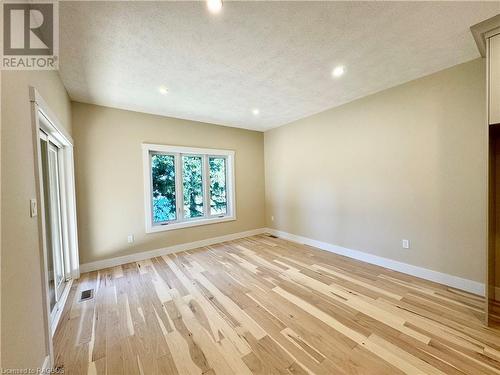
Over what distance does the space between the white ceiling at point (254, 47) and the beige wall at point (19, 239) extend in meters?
0.76

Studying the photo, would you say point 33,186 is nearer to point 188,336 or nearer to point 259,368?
point 188,336

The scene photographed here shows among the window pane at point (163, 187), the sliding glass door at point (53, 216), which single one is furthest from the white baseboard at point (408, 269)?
the sliding glass door at point (53, 216)

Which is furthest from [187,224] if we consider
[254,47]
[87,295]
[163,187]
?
[254,47]

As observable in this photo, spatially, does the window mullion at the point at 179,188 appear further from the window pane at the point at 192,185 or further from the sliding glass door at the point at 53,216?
the sliding glass door at the point at 53,216

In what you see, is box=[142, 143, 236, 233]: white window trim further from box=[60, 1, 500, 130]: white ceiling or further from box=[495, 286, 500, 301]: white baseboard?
box=[495, 286, 500, 301]: white baseboard

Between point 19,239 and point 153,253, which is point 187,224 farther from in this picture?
point 19,239

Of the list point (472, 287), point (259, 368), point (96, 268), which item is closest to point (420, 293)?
point (472, 287)

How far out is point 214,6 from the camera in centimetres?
146

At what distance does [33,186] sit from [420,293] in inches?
150

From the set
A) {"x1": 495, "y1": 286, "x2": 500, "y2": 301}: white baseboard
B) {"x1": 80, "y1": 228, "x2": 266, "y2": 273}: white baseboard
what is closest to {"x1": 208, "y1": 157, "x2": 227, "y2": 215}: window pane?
{"x1": 80, "y1": 228, "x2": 266, "y2": 273}: white baseboard

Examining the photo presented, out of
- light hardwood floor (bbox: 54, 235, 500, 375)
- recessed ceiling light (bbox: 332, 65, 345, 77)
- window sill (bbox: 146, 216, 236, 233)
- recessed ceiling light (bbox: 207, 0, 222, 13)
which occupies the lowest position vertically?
light hardwood floor (bbox: 54, 235, 500, 375)

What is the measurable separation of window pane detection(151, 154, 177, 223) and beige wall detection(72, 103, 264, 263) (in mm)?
270

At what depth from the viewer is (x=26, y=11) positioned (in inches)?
54.3

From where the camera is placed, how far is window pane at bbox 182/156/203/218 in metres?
4.23
